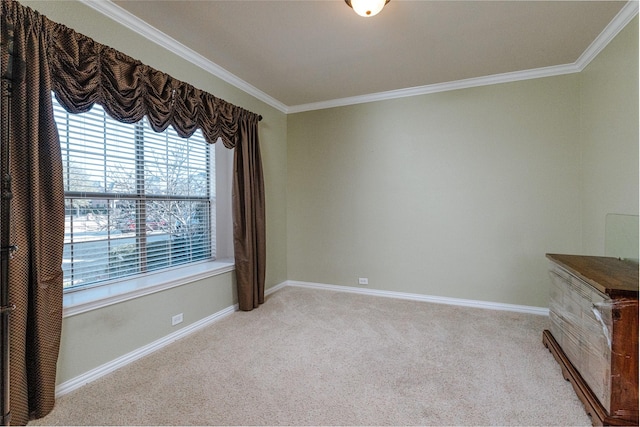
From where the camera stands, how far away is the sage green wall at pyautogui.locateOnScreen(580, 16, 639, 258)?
219 cm

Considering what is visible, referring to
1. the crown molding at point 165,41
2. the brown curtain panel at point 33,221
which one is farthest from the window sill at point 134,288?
the crown molding at point 165,41

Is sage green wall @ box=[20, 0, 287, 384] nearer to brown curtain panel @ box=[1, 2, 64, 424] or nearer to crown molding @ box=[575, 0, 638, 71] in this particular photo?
brown curtain panel @ box=[1, 2, 64, 424]

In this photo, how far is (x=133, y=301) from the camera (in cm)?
229

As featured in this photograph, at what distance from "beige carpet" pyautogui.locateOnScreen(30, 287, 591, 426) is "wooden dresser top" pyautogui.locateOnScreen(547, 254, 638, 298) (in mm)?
741

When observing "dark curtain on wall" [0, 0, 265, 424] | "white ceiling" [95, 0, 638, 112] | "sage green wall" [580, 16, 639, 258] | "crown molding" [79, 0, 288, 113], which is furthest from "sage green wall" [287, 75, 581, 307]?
"dark curtain on wall" [0, 0, 265, 424]

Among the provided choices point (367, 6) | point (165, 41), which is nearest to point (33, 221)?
point (165, 41)

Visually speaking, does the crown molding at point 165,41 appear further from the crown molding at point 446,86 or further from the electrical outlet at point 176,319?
the electrical outlet at point 176,319

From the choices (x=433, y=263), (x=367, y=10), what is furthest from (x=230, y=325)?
(x=367, y=10)

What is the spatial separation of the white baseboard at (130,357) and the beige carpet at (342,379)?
66 mm

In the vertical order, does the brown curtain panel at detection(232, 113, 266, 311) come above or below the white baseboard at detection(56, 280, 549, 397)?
above

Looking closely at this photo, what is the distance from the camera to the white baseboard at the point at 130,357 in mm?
1906

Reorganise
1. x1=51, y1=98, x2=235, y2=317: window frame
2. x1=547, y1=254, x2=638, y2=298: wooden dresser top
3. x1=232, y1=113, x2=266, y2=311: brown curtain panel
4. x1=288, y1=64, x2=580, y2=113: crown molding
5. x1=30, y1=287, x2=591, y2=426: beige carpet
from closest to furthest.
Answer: x1=547, y1=254, x2=638, y2=298: wooden dresser top < x1=30, y1=287, x2=591, y2=426: beige carpet < x1=51, y1=98, x2=235, y2=317: window frame < x1=288, y1=64, x2=580, y2=113: crown molding < x1=232, y1=113, x2=266, y2=311: brown curtain panel

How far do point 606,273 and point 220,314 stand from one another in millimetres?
3093

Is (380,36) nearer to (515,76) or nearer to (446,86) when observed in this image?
(446,86)
